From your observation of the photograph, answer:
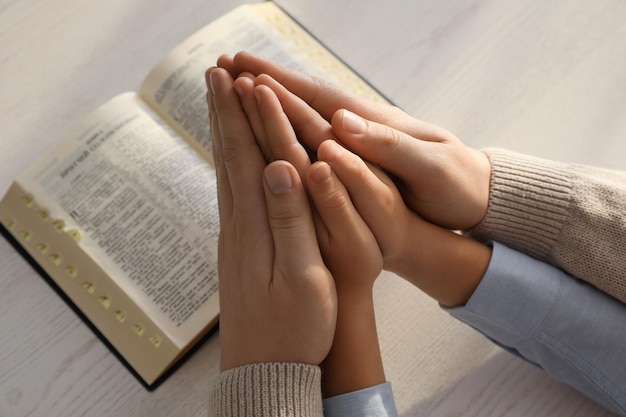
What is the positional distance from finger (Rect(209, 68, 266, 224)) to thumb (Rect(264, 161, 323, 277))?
0.07ft

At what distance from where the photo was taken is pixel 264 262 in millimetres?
527

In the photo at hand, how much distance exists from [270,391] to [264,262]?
0.11 meters

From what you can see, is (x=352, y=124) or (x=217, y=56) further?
(x=217, y=56)

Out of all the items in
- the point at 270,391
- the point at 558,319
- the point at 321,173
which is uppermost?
the point at 321,173

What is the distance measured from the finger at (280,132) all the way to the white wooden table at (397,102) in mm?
195

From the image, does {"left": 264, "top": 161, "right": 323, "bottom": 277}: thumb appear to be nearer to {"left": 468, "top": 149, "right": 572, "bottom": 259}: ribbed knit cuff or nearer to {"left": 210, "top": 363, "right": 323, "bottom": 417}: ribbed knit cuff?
{"left": 210, "top": 363, "right": 323, "bottom": 417}: ribbed knit cuff

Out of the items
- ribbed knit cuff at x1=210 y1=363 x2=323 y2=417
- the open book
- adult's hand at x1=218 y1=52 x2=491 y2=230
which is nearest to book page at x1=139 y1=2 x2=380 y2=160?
the open book

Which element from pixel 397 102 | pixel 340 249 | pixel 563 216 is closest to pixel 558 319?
pixel 563 216

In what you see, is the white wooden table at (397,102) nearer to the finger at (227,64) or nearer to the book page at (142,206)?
the book page at (142,206)

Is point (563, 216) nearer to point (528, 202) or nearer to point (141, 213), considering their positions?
point (528, 202)

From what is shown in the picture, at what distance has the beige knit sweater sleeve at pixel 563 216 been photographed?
1.82ft

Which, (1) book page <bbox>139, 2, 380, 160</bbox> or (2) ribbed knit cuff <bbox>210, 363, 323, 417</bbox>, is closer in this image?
(2) ribbed knit cuff <bbox>210, 363, 323, 417</bbox>

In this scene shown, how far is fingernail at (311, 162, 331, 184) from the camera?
50cm

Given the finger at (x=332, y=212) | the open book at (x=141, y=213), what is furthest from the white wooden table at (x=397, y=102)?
the finger at (x=332, y=212)
